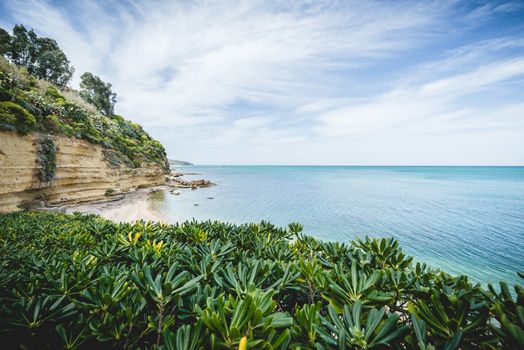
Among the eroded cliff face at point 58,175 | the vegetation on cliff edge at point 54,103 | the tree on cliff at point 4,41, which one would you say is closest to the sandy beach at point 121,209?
the eroded cliff face at point 58,175

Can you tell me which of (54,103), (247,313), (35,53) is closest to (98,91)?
(35,53)

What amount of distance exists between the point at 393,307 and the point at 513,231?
2089cm

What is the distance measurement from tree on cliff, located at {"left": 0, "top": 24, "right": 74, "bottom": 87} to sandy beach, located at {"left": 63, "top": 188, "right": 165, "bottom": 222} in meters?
17.8

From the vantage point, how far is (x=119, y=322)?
1.62 metres

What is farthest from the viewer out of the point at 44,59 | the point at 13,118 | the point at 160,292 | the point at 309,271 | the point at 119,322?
the point at 44,59

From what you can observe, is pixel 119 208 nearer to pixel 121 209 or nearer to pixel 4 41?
pixel 121 209

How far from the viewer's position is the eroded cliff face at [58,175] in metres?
A: 10.8

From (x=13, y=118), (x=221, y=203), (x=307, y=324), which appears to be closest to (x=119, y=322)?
(x=307, y=324)

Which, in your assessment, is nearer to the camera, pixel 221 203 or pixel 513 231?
pixel 513 231

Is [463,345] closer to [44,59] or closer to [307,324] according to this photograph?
[307,324]

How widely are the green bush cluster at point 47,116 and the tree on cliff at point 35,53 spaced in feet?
36.0

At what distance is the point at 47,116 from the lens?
536 inches

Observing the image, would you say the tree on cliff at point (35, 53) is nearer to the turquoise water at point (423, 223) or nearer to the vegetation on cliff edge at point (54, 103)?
the vegetation on cliff edge at point (54, 103)

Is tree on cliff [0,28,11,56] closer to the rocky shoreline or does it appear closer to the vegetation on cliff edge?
A: the vegetation on cliff edge
